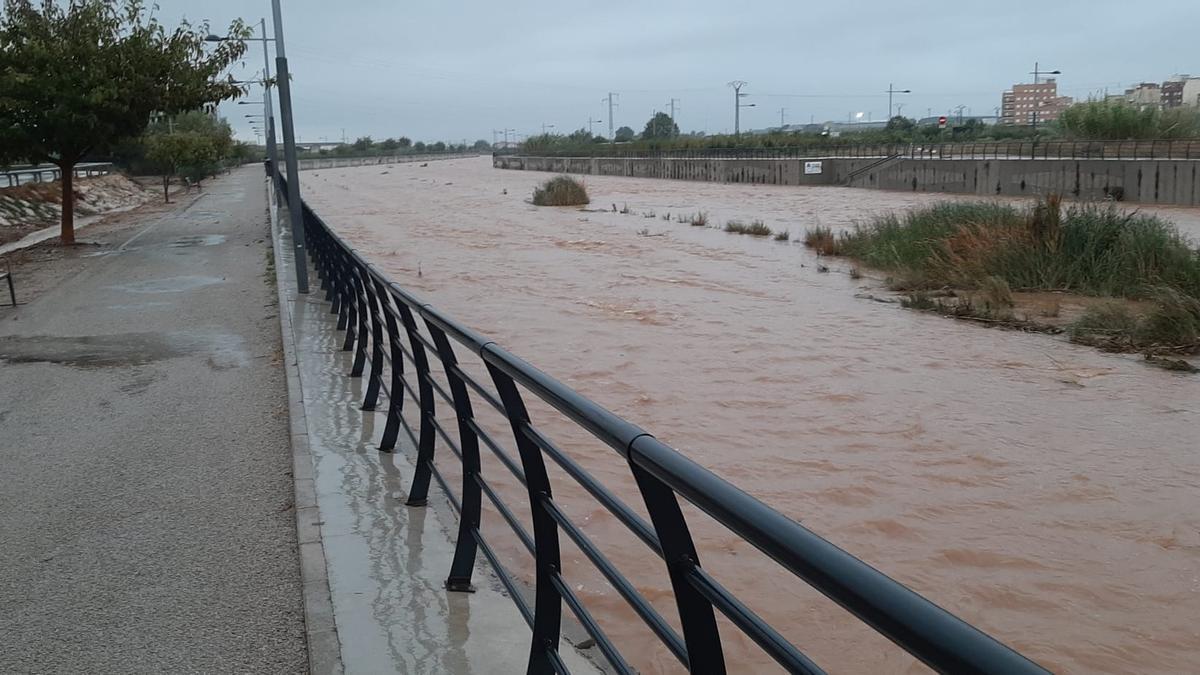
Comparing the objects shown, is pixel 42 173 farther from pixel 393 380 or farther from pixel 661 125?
pixel 661 125

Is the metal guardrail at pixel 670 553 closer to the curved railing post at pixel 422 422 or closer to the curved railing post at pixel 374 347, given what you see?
the curved railing post at pixel 422 422

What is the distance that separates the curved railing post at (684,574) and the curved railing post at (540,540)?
1199mm

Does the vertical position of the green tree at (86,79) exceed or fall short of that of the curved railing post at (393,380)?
it exceeds it

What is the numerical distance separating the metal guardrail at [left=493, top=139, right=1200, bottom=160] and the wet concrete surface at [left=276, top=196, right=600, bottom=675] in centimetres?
3878

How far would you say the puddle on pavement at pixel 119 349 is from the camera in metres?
11.6

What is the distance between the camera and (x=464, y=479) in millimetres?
4746

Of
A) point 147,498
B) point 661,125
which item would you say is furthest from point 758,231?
point 661,125

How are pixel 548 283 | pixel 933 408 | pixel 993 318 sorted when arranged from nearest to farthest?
pixel 933 408, pixel 993 318, pixel 548 283

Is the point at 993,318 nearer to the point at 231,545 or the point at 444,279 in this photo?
the point at 444,279

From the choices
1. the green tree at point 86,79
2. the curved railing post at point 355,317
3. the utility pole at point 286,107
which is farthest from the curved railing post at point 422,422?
the green tree at point 86,79

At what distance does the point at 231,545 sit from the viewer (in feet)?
19.0

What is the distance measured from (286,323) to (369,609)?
9161 mm

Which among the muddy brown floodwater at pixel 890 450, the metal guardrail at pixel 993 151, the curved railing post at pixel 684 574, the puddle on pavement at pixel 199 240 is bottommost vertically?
the muddy brown floodwater at pixel 890 450

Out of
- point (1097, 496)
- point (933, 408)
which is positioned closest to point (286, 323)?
point (933, 408)
